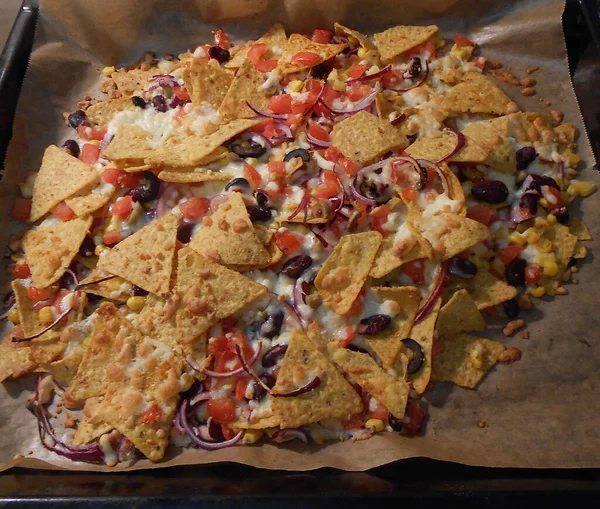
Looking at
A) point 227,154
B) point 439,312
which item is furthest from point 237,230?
point 439,312

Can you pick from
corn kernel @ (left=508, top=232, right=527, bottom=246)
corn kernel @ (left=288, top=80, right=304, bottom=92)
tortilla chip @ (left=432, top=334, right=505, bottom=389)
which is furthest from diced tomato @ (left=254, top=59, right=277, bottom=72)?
tortilla chip @ (left=432, top=334, right=505, bottom=389)

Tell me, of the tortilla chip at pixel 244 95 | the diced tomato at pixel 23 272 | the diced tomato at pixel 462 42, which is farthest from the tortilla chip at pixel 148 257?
the diced tomato at pixel 462 42

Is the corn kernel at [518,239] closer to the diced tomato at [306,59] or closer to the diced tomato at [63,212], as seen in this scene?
the diced tomato at [306,59]

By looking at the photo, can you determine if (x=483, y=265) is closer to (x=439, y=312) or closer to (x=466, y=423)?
(x=439, y=312)

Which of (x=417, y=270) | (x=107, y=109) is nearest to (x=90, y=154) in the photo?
(x=107, y=109)

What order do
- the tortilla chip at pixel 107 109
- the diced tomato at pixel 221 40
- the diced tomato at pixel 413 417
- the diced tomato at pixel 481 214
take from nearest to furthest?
the diced tomato at pixel 413 417
the diced tomato at pixel 481 214
the tortilla chip at pixel 107 109
the diced tomato at pixel 221 40
